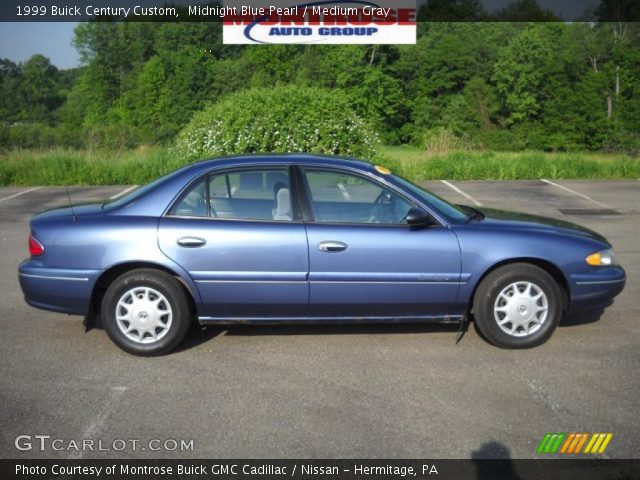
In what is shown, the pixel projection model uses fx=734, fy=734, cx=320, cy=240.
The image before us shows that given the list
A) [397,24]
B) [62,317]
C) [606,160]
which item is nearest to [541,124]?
[397,24]

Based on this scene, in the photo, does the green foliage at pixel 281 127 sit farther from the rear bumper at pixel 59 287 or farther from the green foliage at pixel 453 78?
the green foliage at pixel 453 78

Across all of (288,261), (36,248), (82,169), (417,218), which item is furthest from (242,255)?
(82,169)

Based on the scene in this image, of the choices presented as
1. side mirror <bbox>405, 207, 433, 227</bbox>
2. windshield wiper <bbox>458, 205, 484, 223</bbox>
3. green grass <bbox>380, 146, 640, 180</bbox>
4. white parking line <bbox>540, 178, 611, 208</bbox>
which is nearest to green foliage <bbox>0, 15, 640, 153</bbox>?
green grass <bbox>380, 146, 640, 180</bbox>

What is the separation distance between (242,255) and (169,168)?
1379cm

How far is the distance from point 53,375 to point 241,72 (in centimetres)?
5172

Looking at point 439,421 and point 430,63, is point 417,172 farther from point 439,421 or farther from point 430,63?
point 430,63

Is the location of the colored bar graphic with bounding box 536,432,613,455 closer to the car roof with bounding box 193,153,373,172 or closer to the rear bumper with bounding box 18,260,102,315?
the car roof with bounding box 193,153,373,172

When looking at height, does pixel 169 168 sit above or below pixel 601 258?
above

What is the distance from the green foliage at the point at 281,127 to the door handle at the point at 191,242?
35.7ft

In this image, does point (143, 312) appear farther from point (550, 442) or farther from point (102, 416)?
point (550, 442)

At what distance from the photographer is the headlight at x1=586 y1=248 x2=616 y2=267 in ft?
19.1

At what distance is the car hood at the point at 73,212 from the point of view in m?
5.85

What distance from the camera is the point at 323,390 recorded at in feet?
16.1

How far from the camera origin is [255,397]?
4.80 metres
